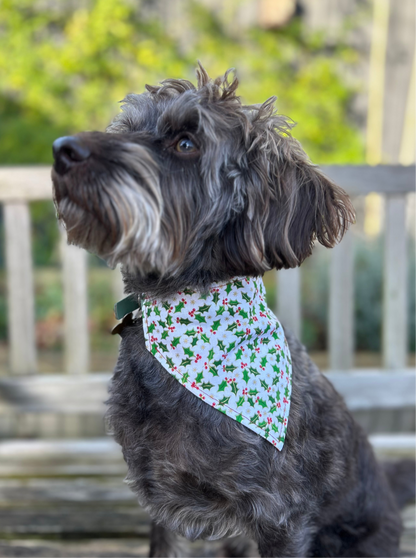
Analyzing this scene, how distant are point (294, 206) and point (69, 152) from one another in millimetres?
560

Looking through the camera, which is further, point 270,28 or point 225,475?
point 270,28

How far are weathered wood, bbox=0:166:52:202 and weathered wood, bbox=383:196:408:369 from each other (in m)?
1.62

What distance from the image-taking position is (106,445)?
2.87 metres

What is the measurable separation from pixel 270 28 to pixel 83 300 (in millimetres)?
5175

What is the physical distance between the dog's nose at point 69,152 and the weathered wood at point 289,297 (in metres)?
1.59

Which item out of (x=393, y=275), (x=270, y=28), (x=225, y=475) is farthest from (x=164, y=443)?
(x=270, y=28)

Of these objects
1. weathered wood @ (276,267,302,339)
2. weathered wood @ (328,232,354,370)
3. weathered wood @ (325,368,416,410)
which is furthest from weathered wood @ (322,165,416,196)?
weathered wood @ (325,368,416,410)

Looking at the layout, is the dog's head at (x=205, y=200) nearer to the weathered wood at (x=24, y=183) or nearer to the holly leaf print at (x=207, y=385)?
the holly leaf print at (x=207, y=385)

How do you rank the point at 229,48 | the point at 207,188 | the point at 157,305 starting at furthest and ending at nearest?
the point at 229,48 → the point at 157,305 → the point at 207,188

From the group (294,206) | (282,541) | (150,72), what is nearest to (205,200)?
(294,206)

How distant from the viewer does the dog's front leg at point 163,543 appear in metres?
1.91

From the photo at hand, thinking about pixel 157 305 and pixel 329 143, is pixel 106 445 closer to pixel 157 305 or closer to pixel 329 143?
pixel 157 305

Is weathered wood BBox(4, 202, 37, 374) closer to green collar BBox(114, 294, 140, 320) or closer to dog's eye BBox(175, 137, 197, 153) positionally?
green collar BBox(114, 294, 140, 320)

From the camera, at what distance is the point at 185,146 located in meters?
1.45
